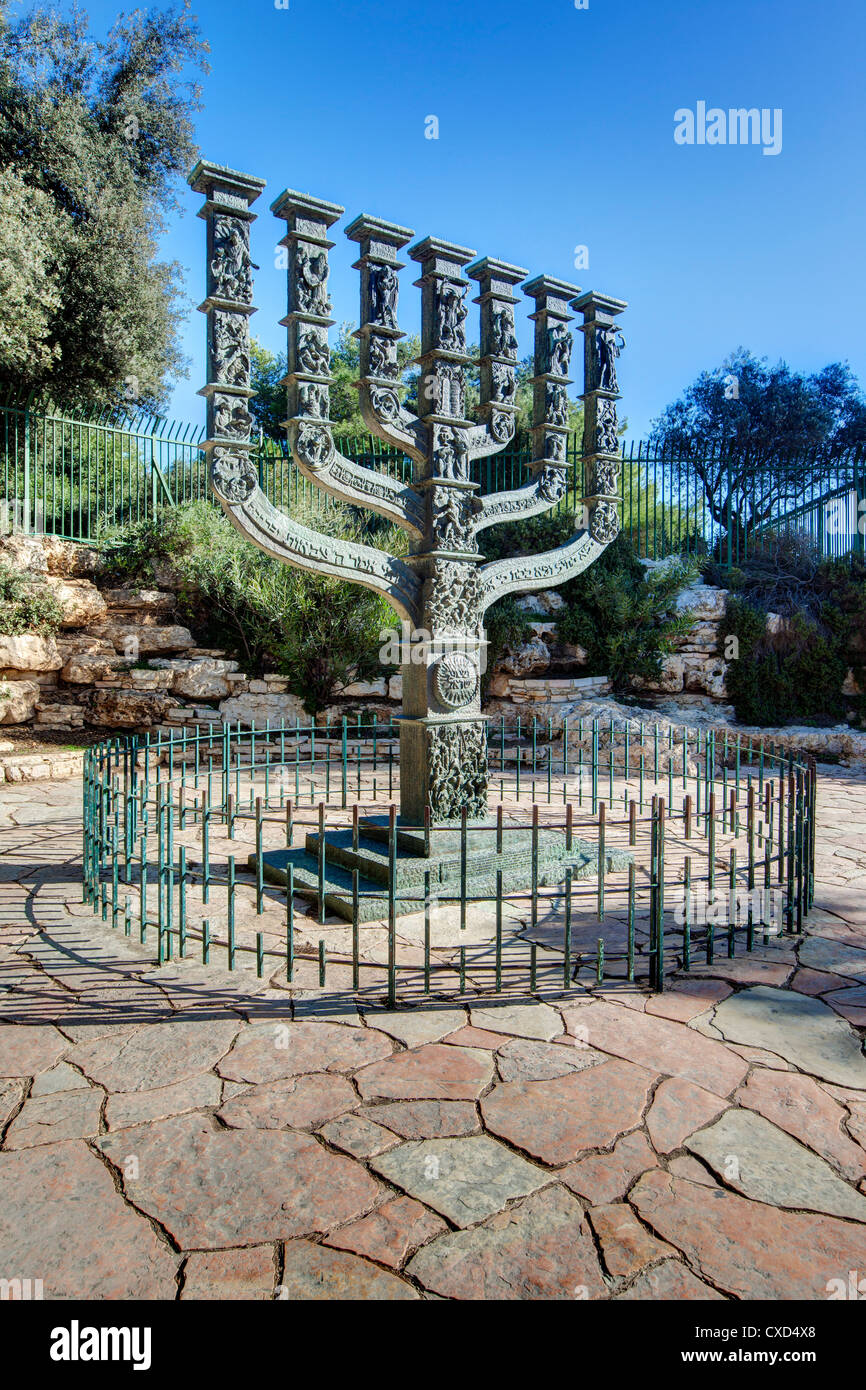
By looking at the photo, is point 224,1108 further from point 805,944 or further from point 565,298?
point 565,298

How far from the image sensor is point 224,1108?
2480mm

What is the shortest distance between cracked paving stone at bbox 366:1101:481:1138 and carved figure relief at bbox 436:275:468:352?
432 centimetres

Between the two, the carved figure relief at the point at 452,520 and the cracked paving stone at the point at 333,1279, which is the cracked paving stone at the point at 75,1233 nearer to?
the cracked paving stone at the point at 333,1279

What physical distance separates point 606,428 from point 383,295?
200 cm

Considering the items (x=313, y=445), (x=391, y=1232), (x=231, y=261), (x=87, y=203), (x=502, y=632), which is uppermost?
(x=87, y=203)

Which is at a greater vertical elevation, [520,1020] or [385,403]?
[385,403]

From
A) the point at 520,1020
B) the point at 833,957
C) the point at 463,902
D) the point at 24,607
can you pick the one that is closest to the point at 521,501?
the point at 463,902

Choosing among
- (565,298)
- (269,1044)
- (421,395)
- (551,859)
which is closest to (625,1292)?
(269,1044)

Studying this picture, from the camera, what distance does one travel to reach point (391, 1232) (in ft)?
6.44

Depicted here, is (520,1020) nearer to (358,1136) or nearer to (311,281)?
(358,1136)

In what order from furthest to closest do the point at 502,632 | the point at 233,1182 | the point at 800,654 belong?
the point at 800,654, the point at 502,632, the point at 233,1182

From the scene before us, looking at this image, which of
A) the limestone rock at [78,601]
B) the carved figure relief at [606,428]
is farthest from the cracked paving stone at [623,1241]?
the limestone rock at [78,601]

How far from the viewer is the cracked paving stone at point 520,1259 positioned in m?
1.77
